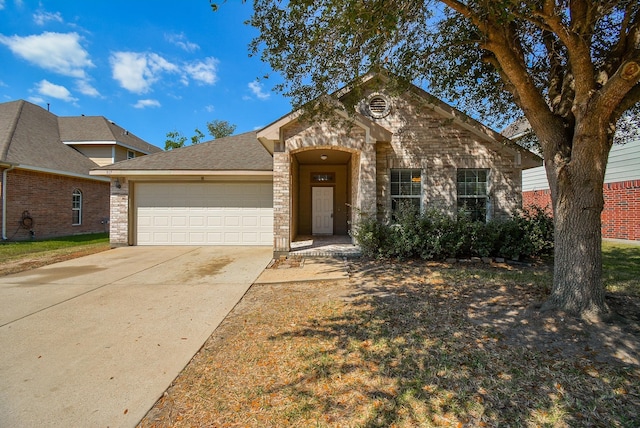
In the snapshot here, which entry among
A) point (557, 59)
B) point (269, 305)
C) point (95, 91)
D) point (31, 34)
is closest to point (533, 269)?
point (557, 59)

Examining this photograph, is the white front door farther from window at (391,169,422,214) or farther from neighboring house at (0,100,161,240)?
neighboring house at (0,100,161,240)

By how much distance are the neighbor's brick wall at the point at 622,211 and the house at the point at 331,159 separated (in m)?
4.14

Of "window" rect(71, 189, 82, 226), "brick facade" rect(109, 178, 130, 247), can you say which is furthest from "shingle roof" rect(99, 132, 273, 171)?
"window" rect(71, 189, 82, 226)

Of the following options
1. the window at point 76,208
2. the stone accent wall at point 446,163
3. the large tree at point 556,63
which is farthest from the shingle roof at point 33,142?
the stone accent wall at point 446,163

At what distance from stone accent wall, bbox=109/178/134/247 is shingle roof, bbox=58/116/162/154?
9.33 m

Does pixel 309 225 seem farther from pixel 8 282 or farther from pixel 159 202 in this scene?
pixel 8 282

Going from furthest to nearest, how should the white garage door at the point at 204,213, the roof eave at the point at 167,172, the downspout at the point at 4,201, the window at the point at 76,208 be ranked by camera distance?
Answer: 1. the window at the point at 76,208
2. the downspout at the point at 4,201
3. the white garage door at the point at 204,213
4. the roof eave at the point at 167,172

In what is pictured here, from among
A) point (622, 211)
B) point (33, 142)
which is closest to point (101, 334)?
point (33, 142)

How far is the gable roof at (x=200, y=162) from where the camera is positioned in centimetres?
1044

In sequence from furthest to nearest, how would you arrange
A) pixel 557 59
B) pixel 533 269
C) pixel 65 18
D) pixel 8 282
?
pixel 65 18 < pixel 533 269 < pixel 8 282 < pixel 557 59

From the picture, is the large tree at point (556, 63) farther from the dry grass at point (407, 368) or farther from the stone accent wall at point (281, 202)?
the stone accent wall at point (281, 202)

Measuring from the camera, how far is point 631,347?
3.25 meters

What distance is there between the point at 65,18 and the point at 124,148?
11.2m

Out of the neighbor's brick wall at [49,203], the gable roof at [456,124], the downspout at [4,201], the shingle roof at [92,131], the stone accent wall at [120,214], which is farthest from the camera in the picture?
the shingle roof at [92,131]
